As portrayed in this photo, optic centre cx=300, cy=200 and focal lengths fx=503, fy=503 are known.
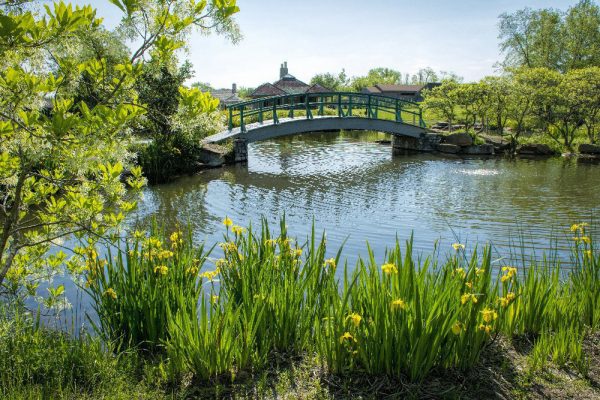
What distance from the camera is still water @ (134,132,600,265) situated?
879 cm

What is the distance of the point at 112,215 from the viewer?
Result: 3.08m

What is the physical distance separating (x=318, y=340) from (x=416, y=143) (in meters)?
21.4

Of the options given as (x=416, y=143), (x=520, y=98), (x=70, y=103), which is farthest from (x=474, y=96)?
(x=70, y=103)

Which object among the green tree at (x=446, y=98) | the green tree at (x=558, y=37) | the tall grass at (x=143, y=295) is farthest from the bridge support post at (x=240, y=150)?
the green tree at (x=558, y=37)

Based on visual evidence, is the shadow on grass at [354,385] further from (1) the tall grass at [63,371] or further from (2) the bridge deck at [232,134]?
(2) the bridge deck at [232,134]

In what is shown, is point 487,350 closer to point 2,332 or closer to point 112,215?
point 112,215

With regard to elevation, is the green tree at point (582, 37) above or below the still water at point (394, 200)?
above

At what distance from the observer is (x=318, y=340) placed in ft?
9.91

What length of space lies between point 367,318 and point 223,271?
120 centimetres

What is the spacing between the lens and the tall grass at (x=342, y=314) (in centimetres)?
278

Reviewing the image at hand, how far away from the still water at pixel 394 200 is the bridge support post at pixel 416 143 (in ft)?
10.3

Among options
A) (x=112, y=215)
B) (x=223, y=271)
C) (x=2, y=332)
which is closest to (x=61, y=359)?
(x=2, y=332)

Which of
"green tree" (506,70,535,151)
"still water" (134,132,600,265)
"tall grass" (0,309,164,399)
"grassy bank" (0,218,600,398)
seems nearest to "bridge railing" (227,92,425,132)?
"still water" (134,132,600,265)

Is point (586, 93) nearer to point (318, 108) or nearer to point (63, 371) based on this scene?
point (318, 108)
